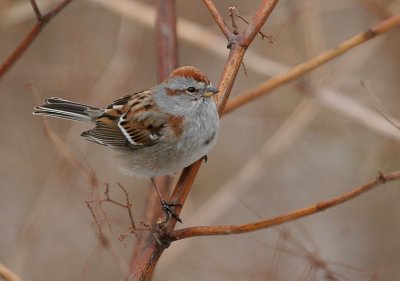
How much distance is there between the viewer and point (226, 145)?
7867 mm

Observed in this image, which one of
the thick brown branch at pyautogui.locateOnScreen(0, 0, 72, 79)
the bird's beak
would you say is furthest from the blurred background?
the thick brown branch at pyautogui.locateOnScreen(0, 0, 72, 79)

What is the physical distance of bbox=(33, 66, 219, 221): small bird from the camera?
386cm

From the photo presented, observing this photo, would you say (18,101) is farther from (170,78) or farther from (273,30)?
(170,78)

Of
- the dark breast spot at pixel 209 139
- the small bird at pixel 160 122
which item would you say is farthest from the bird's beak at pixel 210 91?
the dark breast spot at pixel 209 139

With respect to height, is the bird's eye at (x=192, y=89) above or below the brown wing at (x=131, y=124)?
above

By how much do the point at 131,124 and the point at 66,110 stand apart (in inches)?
20.2

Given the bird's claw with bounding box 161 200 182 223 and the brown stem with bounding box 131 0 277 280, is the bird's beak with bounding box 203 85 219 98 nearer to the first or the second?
the brown stem with bounding box 131 0 277 280

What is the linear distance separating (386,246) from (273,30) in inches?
98.5

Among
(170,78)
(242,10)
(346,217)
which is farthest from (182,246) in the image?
(242,10)

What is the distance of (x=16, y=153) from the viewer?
6.68 metres

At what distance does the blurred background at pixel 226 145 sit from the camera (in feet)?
16.6

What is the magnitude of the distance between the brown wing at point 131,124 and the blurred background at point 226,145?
269 millimetres

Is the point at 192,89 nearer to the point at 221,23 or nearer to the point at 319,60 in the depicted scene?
the point at 221,23

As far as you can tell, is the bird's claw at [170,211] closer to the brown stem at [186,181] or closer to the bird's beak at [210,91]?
the brown stem at [186,181]
